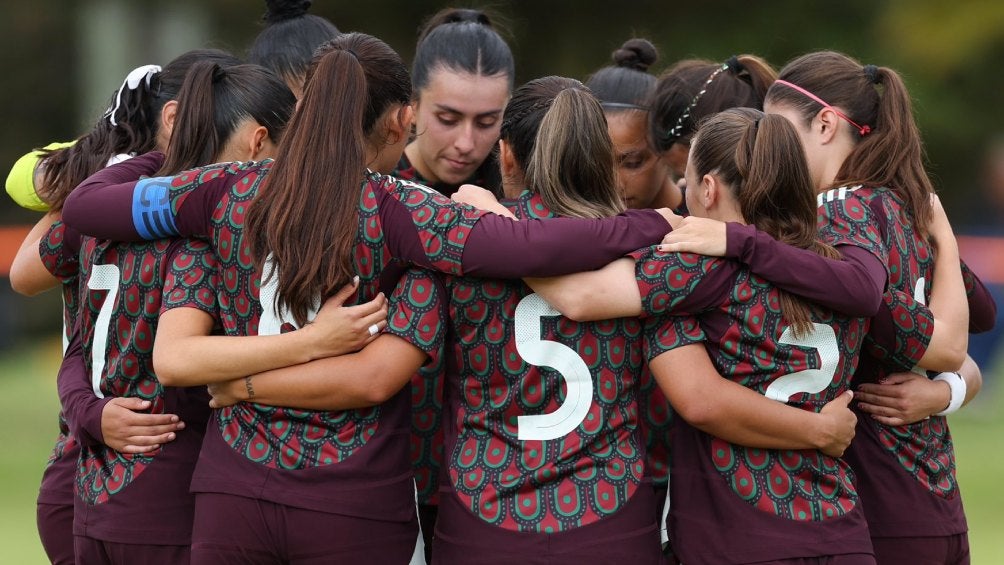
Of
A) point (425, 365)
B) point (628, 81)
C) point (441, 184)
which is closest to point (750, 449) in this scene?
point (425, 365)

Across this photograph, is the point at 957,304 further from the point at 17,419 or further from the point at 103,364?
the point at 17,419

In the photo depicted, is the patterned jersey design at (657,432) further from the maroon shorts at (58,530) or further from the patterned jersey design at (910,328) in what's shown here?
the maroon shorts at (58,530)

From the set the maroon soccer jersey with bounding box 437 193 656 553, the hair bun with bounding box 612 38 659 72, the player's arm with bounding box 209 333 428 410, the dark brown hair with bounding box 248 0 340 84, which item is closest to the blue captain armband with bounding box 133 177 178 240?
the player's arm with bounding box 209 333 428 410

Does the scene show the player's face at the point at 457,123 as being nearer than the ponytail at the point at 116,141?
No

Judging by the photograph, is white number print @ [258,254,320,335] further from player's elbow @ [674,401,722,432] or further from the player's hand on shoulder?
player's elbow @ [674,401,722,432]

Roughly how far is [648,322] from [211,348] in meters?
1.06

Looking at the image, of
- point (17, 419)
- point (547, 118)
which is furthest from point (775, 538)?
point (17, 419)

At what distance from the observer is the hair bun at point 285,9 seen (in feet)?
15.5

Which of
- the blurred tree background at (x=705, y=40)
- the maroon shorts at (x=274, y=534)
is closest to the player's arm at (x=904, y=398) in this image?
the maroon shorts at (x=274, y=534)

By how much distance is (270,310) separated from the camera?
3152 millimetres

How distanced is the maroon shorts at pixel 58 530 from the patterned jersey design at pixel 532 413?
134 cm

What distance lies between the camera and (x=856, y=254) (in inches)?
129

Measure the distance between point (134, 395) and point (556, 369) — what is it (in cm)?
114

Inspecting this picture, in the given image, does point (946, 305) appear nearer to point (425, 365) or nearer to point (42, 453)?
point (425, 365)
